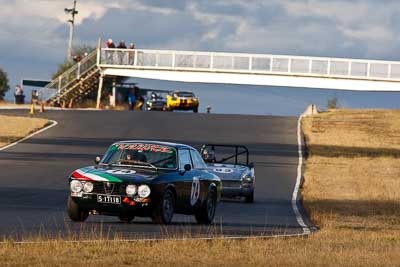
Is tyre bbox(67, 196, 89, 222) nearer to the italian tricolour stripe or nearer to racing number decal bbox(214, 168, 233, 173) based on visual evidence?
the italian tricolour stripe

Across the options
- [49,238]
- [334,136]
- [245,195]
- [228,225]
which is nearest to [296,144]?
[334,136]

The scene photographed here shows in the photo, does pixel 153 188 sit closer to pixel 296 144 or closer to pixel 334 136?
pixel 296 144

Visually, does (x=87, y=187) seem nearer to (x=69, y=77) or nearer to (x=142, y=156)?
(x=142, y=156)

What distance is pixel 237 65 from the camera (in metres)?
74.2

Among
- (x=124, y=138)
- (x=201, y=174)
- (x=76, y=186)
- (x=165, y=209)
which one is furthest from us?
(x=124, y=138)

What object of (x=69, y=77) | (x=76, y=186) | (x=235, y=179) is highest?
(x=69, y=77)

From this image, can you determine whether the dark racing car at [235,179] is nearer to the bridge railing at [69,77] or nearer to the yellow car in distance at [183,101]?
the bridge railing at [69,77]

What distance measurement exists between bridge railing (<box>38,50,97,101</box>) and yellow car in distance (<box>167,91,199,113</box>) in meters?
6.41

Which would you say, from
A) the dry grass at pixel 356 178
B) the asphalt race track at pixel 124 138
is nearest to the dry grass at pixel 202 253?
the dry grass at pixel 356 178

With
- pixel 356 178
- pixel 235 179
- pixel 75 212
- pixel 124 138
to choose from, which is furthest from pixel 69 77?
pixel 75 212

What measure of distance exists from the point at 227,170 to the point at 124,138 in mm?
20557

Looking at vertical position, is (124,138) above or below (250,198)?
above

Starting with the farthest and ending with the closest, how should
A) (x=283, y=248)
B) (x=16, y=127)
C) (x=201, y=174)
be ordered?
1. (x=16, y=127)
2. (x=201, y=174)
3. (x=283, y=248)

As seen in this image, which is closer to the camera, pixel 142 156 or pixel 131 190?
pixel 131 190
